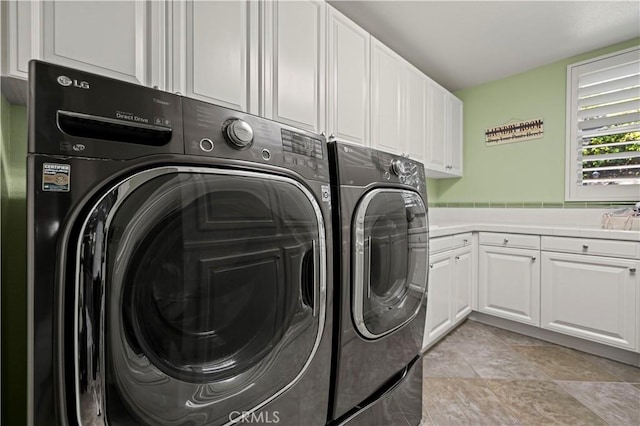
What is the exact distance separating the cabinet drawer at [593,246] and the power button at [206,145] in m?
2.59

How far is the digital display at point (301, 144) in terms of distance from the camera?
30.5 inches

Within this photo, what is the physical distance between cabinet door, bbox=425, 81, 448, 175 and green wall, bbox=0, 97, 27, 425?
8.49 ft

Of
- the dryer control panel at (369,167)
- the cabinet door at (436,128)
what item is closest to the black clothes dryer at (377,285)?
the dryer control panel at (369,167)

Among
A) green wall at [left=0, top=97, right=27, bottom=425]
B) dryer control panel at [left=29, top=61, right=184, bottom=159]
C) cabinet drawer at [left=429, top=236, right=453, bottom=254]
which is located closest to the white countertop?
cabinet drawer at [left=429, top=236, right=453, bottom=254]

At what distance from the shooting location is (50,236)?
470mm

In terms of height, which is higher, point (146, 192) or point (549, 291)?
point (146, 192)

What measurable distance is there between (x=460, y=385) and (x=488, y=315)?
3.71ft

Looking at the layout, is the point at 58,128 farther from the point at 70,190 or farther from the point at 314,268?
the point at 314,268

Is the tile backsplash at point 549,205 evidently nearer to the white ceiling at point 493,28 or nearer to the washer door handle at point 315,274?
the white ceiling at point 493,28

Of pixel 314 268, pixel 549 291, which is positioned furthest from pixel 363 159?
pixel 549 291

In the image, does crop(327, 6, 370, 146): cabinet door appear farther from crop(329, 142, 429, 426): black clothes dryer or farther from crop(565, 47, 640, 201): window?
crop(565, 47, 640, 201): window

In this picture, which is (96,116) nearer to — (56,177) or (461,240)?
(56,177)

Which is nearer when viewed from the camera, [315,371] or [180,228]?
[180,228]

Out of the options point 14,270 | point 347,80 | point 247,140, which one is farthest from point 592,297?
point 14,270
